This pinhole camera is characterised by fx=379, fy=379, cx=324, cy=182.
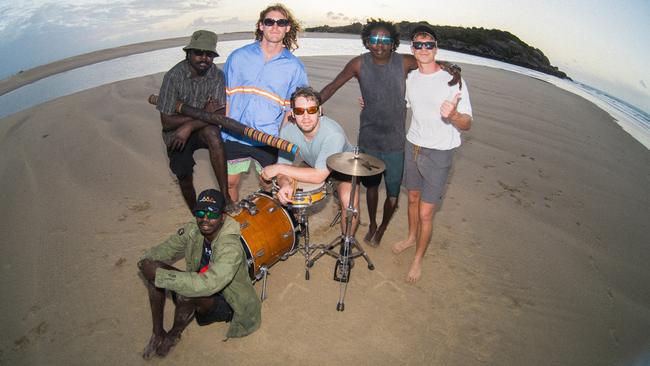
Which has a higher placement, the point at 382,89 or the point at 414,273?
the point at 382,89

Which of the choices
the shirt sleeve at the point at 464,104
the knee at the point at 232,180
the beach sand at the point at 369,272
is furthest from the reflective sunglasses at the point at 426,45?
the beach sand at the point at 369,272

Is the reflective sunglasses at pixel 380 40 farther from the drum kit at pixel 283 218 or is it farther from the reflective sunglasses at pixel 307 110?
the drum kit at pixel 283 218

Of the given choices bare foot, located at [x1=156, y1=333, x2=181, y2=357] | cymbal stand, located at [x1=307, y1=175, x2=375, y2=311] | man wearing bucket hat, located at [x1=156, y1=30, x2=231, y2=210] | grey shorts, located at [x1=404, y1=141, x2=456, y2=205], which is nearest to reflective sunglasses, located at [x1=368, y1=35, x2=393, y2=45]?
grey shorts, located at [x1=404, y1=141, x2=456, y2=205]

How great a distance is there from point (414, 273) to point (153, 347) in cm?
294

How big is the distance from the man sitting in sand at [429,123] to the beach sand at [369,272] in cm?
113

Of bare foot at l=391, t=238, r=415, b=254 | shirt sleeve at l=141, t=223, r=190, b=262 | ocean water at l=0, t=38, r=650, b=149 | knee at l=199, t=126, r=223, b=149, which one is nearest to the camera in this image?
shirt sleeve at l=141, t=223, r=190, b=262

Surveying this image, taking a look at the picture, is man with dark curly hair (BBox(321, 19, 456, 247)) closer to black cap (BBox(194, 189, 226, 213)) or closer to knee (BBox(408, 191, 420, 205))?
knee (BBox(408, 191, 420, 205))

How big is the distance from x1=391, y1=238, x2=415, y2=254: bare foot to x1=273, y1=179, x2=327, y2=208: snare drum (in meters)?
1.71

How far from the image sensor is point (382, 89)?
4254 mm

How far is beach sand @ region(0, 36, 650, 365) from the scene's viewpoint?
146 inches

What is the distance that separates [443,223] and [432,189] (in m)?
2.15

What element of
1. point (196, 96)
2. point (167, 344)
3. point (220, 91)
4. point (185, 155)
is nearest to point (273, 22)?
point (220, 91)

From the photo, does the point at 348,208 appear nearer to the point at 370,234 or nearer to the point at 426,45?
the point at 370,234

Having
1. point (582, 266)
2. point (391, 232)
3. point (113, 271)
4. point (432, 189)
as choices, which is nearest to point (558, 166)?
point (582, 266)
